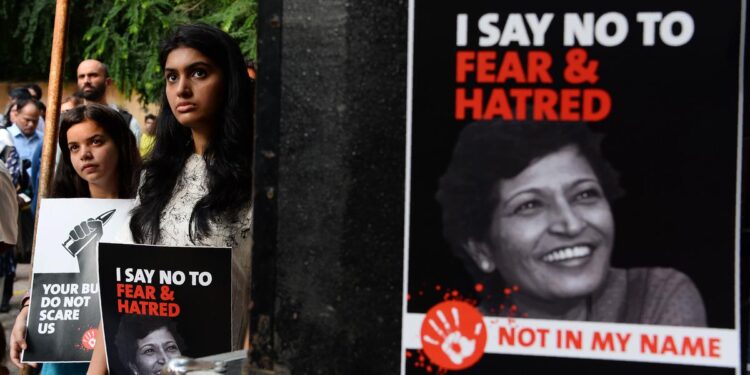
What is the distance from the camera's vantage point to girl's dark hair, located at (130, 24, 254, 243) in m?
3.00

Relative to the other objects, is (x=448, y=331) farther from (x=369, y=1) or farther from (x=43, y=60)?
(x=43, y=60)

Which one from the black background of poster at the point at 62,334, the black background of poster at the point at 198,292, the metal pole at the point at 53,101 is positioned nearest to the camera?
the black background of poster at the point at 198,292

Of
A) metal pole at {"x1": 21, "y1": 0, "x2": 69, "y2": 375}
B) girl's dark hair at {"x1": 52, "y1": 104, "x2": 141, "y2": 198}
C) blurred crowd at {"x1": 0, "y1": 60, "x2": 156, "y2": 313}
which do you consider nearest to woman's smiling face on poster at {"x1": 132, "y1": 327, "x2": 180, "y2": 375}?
girl's dark hair at {"x1": 52, "y1": 104, "x2": 141, "y2": 198}

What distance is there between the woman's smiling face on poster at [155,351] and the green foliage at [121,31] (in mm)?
3341

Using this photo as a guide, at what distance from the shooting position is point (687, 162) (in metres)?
1.68

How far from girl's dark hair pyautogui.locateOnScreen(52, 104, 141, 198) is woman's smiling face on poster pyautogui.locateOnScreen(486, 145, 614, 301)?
248cm

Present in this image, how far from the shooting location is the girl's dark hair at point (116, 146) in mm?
4020

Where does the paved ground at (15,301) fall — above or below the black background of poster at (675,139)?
below

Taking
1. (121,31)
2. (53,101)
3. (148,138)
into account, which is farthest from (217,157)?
(121,31)

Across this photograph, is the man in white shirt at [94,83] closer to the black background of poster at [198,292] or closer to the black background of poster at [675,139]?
the black background of poster at [198,292]

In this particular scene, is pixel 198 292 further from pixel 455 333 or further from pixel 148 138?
pixel 148 138

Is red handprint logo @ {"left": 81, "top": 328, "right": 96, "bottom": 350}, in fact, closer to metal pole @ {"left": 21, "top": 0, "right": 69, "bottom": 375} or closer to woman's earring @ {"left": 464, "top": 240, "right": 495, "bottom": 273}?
metal pole @ {"left": 21, "top": 0, "right": 69, "bottom": 375}

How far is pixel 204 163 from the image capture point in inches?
122

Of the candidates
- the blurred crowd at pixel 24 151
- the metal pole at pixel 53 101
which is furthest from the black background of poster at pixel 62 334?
the blurred crowd at pixel 24 151
